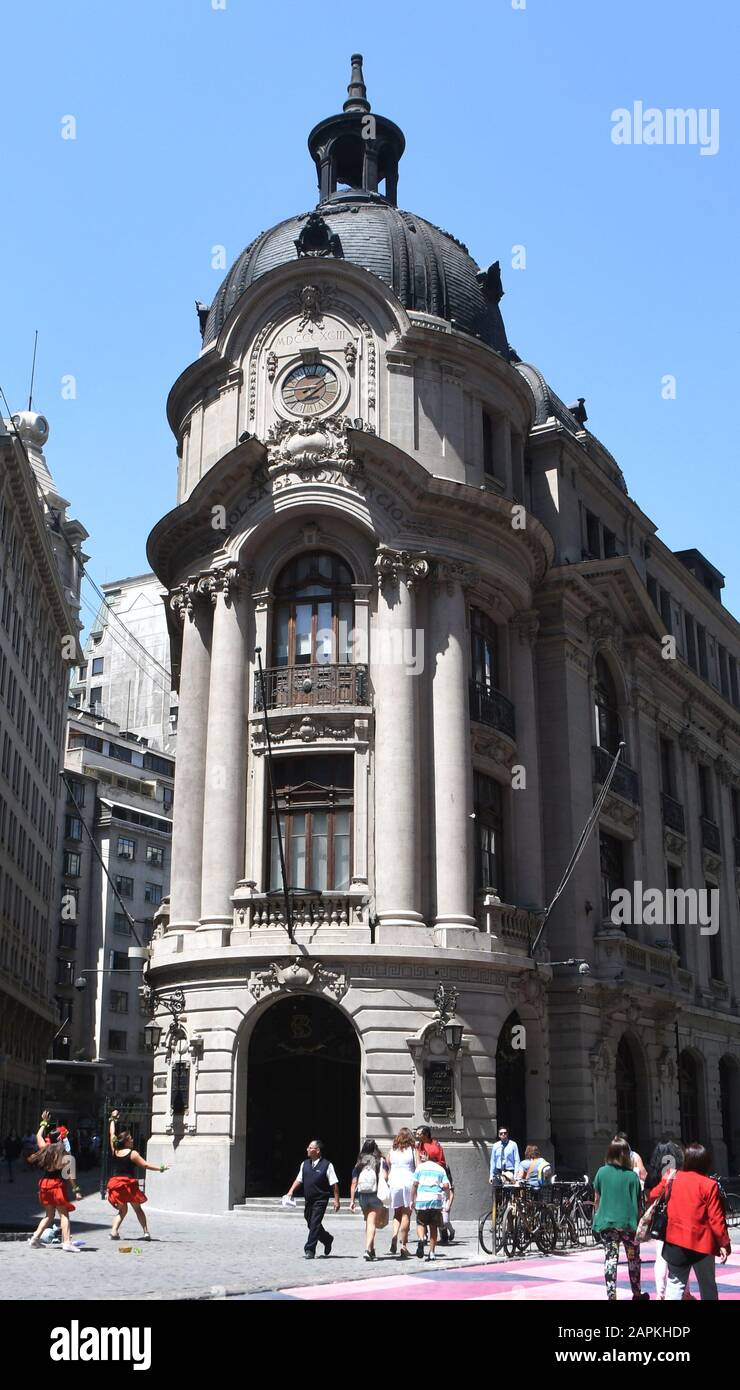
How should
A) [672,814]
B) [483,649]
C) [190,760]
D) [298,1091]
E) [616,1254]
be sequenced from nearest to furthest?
[616,1254] < [298,1091] < [190,760] < [483,649] < [672,814]

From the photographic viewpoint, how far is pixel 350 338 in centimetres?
3544

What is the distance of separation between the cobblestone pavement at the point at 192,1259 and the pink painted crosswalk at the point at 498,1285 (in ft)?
1.55

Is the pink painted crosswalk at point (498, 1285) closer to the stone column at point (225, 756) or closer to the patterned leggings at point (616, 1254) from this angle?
the patterned leggings at point (616, 1254)

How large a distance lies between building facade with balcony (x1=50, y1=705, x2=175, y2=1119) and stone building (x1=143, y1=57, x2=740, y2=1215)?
50.6 metres

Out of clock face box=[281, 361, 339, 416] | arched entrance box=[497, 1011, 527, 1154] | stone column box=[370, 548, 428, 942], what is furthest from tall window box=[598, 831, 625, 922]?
clock face box=[281, 361, 339, 416]

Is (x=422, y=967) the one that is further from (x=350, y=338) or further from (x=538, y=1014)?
(x=350, y=338)

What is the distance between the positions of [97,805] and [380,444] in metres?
65.6

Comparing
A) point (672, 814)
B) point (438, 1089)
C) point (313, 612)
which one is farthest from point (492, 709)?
point (672, 814)

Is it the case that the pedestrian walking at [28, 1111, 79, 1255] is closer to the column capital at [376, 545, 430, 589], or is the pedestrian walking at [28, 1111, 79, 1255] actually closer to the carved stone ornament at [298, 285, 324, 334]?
the column capital at [376, 545, 430, 589]

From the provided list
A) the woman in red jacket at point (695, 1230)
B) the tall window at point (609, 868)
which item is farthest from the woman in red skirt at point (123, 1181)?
the tall window at point (609, 868)

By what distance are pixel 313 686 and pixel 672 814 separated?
→ 715 inches

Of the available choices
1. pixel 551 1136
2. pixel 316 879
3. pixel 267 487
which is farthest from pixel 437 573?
pixel 551 1136

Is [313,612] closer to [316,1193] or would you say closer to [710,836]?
[316,1193]

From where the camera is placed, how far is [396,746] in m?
32.0
